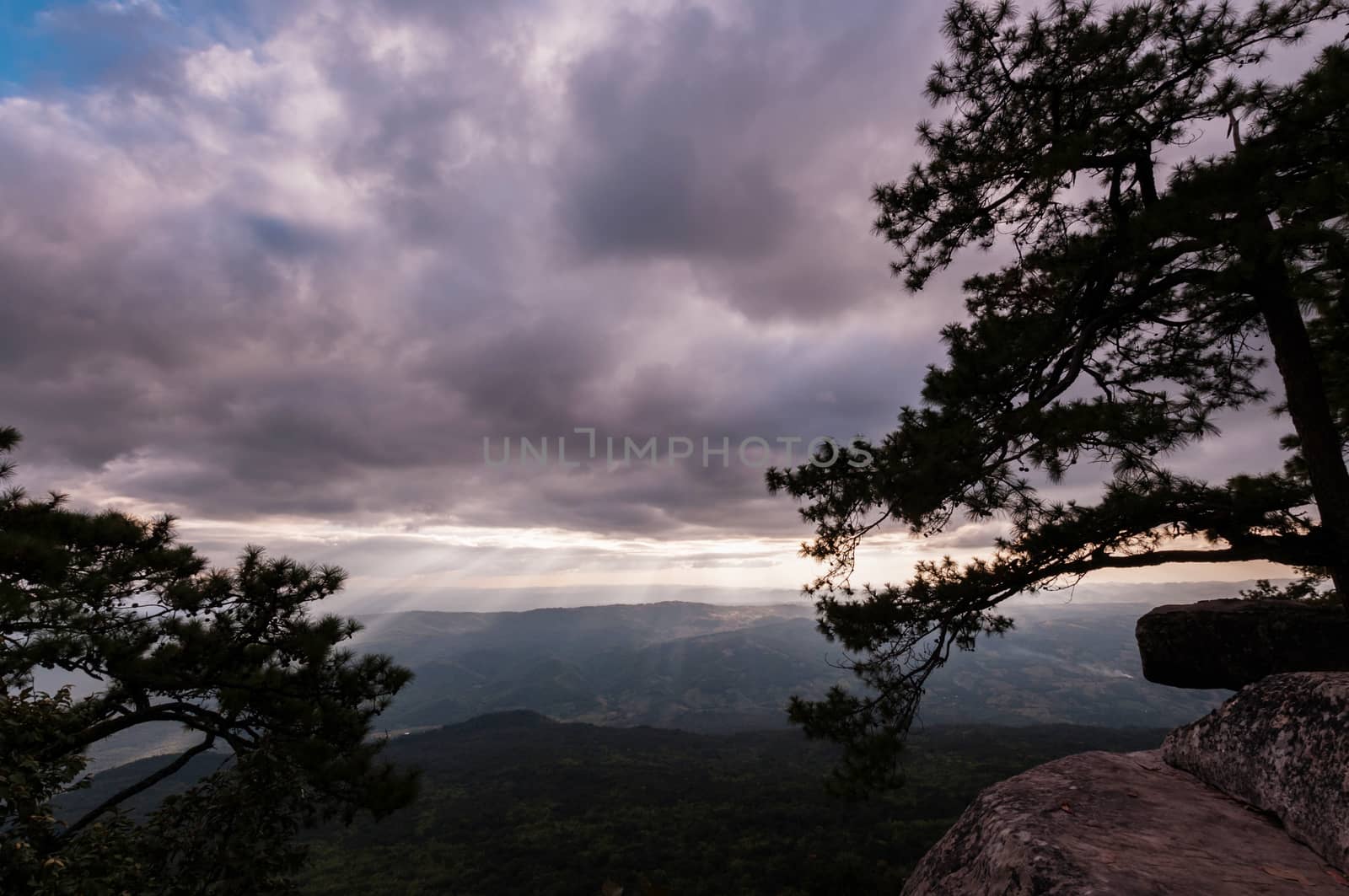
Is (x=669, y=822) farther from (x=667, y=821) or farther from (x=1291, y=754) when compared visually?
(x=1291, y=754)

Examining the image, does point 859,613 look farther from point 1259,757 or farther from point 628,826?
point 628,826

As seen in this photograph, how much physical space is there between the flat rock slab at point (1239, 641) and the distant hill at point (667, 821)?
19.7m

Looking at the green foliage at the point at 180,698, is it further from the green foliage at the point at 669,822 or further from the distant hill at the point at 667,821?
the green foliage at the point at 669,822

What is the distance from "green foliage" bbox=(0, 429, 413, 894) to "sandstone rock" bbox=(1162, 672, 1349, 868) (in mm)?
12728

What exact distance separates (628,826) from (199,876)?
89413mm

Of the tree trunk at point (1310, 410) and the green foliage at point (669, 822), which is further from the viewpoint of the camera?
the green foliage at point (669, 822)

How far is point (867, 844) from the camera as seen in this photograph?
209 ft

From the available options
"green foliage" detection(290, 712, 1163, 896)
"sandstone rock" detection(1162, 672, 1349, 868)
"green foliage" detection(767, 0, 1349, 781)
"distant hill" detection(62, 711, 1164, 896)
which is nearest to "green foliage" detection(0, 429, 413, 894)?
"green foliage" detection(767, 0, 1349, 781)

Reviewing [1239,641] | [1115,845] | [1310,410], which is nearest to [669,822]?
[1239,641]

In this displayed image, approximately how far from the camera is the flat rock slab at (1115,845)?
415cm

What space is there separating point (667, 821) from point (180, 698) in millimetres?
89022

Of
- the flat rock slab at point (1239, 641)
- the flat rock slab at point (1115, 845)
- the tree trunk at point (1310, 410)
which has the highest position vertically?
the tree trunk at point (1310, 410)

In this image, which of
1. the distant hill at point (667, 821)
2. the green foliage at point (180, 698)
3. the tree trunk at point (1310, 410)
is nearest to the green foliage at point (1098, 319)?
the tree trunk at point (1310, 410)

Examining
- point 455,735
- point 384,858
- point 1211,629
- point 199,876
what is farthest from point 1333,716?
point 455,735
